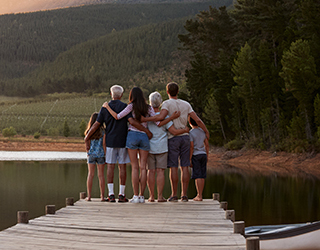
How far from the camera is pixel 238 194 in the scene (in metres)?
18.2

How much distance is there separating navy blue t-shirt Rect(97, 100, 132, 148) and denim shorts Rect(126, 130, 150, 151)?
0.18 metres

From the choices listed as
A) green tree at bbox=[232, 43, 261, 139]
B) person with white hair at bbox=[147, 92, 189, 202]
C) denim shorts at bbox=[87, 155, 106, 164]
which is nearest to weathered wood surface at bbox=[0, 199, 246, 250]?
person with white hair at bbox=[147, 92, 189, 202]

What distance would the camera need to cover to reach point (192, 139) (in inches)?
324

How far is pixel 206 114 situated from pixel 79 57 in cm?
13685

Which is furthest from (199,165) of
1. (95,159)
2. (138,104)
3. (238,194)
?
(238,194)

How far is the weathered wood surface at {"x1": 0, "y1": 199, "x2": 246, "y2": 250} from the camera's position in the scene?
469 centimetres

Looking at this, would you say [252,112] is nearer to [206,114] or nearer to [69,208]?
[206,114]

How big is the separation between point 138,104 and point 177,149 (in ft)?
3.18

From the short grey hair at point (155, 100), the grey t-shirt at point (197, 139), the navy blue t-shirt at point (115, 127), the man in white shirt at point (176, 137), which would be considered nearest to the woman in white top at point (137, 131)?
the navy blue t-shirt at point (115, 127)

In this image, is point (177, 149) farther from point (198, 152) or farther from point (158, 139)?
point (198, 152)

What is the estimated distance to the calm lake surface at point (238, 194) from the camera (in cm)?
1355

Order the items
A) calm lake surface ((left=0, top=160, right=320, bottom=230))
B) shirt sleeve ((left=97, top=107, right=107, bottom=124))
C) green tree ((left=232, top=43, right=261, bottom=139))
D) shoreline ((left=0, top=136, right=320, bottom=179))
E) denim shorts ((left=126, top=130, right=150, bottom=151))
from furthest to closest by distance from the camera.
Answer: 1. green tree ((left=232, top=43, right=261, bottom=139))
2. shoreline ((left=0, top=136, right=320, bottom=179))
3. calm lake surface ((left=0, top=160, right=320, bottom=230))
4. shirt sleeve ((left=97, top=107, right=107, bottom=124))
5. denim shorts ((left=126, top=130, right=150, bottom=151))

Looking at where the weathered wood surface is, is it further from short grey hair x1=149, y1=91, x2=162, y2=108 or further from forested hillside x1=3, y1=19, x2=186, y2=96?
forested hillside x1=3, y1=19, x2=186, y2=96

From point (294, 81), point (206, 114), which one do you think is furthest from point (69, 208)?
point (206, 114)
